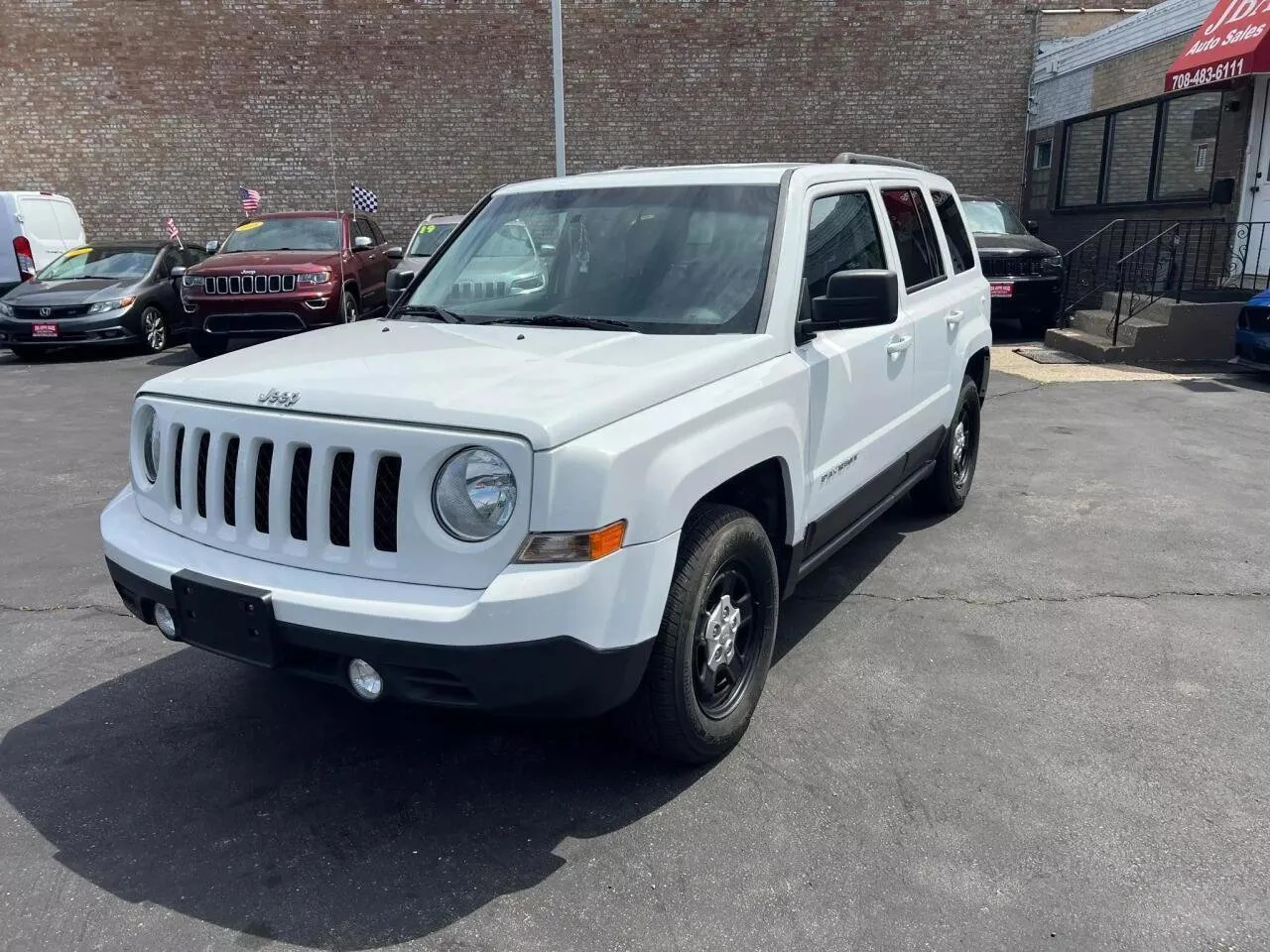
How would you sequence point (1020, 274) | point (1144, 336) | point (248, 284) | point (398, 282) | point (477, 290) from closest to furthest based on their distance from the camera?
point (477, 290) < point (398, 282) < point (248, 284) < point (1144, 336) < point (1020, 274)

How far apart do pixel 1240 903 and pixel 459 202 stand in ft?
62.2

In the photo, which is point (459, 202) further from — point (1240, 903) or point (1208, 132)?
point (1240, 903)

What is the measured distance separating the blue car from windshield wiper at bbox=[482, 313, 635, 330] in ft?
28.7

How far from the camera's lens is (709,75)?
Answer: 1878cm

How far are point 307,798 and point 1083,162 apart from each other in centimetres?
1776

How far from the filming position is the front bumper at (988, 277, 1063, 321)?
13422 millimetres

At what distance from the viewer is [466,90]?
18953 millimetres

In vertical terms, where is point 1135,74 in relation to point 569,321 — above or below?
above

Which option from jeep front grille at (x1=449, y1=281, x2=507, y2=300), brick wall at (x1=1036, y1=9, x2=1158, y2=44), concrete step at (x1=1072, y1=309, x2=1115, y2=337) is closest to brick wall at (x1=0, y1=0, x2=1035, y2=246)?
brick wall at (x1=1036, y1=9, x2=1158, y2=44)

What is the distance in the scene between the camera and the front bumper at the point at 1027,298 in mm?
13422

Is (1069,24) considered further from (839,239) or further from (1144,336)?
(839,239)

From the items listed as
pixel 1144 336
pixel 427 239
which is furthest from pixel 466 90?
pixel 1144 336

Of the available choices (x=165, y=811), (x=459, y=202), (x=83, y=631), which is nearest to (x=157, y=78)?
(x=459, y=202)

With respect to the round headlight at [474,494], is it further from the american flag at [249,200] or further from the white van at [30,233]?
the american flag at [249,200]
